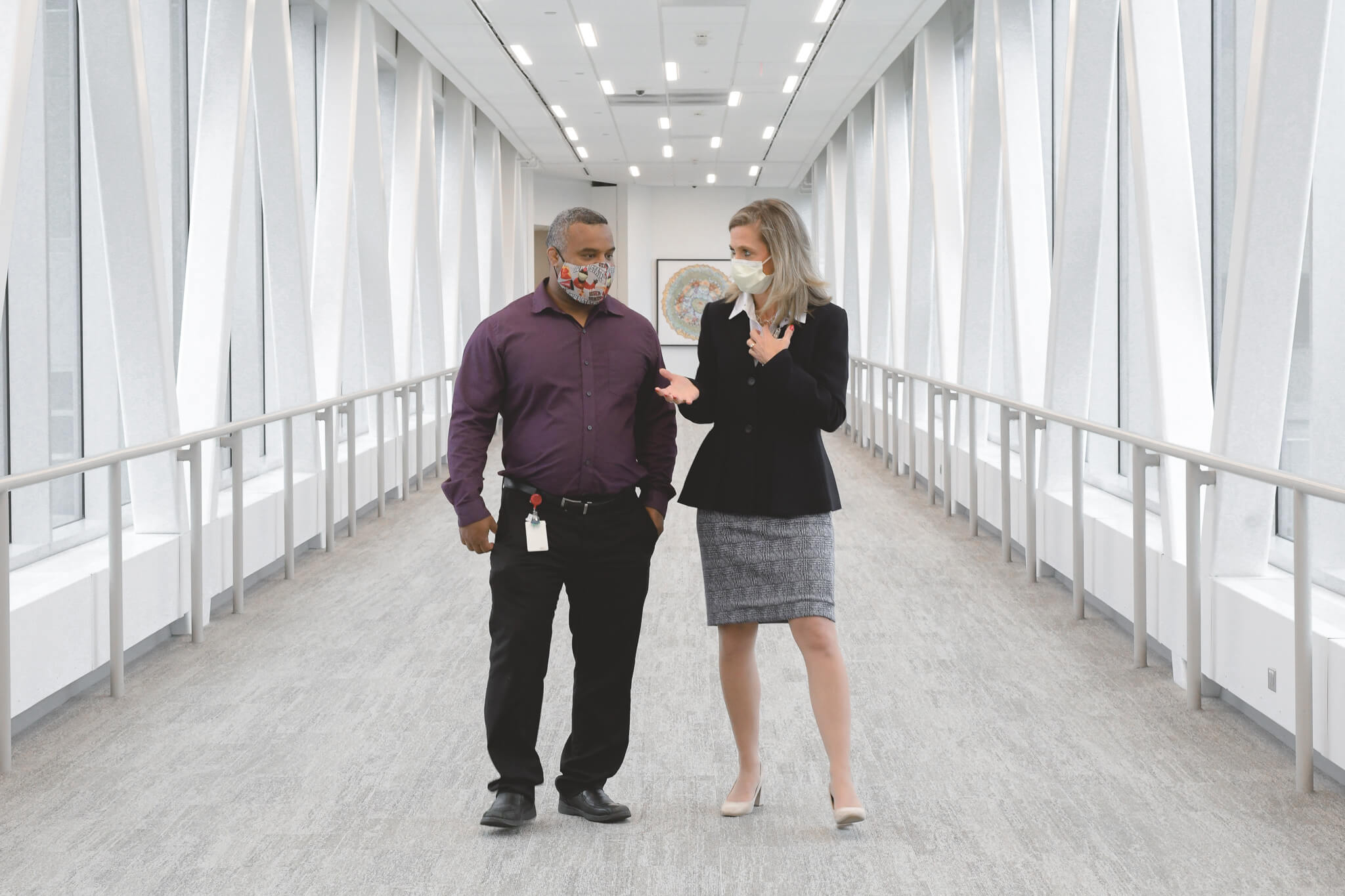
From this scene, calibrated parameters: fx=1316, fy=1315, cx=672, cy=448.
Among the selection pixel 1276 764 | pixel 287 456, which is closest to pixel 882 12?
pixel 287 456

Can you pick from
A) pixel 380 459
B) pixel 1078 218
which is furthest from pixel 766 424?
pixel 380 459

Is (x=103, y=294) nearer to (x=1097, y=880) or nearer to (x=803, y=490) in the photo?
(x=803, y=490)

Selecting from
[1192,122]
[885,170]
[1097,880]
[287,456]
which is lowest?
[1097,880]

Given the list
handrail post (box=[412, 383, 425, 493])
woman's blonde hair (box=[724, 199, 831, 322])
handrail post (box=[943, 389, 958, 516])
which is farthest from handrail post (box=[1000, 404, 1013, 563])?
handrail post (box=[412, 383, 425, 493])

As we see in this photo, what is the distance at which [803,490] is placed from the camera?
10.3ft

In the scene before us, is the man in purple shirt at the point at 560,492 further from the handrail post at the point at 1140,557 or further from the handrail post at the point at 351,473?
the handrail post at the point at 351,473

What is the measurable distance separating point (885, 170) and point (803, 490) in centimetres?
1051

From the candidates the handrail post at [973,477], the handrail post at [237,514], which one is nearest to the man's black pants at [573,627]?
the handrail post at [237,514]

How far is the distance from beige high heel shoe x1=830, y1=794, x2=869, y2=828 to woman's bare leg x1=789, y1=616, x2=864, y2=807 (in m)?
0.02

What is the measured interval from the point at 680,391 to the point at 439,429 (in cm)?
902

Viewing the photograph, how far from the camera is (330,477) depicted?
7230 mm

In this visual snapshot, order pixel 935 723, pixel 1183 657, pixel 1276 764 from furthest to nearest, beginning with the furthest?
pixel 1183 657 < pixel 935 723 < pixel 1276 764

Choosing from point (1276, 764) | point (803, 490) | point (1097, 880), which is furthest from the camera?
point (1276, 764)

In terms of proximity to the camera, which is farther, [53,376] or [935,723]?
[53,376]
